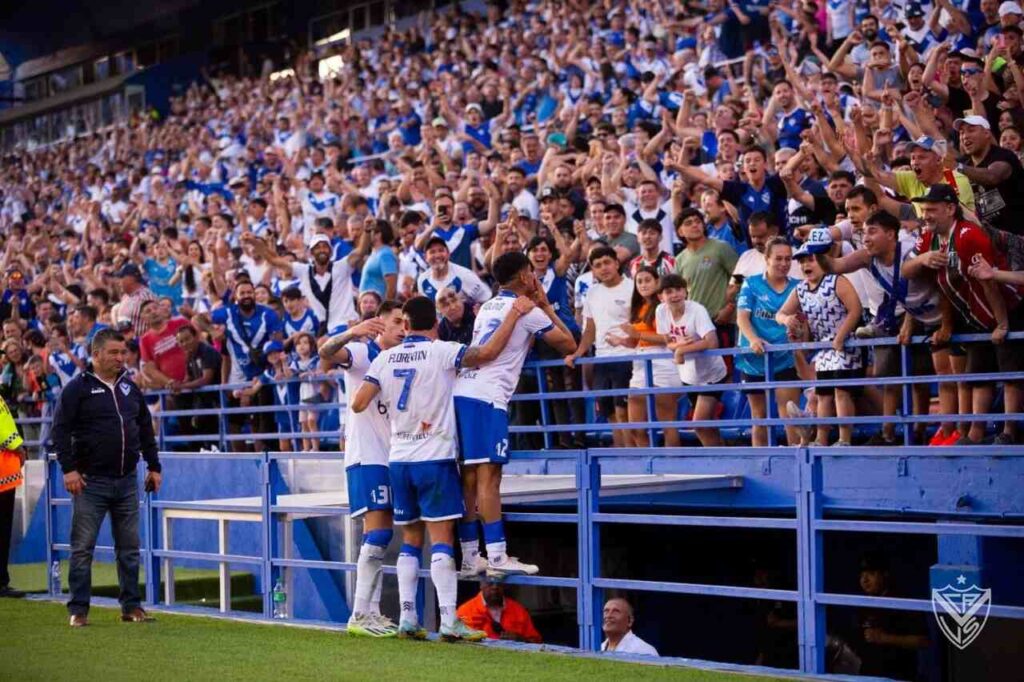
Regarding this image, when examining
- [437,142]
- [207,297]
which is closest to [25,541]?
[207,297]

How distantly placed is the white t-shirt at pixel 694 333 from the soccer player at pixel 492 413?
196 cm

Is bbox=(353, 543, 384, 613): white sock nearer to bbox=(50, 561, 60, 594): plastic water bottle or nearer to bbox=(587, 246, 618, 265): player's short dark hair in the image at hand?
bbox=(587, 246, 618, 265): player's short dark hair

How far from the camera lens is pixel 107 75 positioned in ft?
143

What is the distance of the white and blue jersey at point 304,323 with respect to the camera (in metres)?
15.4

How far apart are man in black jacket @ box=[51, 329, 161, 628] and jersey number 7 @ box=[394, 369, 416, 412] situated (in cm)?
259

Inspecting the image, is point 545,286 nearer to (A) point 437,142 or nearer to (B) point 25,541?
(A) point 437,142

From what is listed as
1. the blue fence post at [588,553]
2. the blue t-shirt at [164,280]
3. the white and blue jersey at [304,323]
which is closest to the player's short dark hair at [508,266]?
the blue fence post at [588,553]

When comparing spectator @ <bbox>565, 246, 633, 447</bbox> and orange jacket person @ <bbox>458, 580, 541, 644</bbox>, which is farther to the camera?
spectator @ <bbox>565, 246, 633, 447</bbox>

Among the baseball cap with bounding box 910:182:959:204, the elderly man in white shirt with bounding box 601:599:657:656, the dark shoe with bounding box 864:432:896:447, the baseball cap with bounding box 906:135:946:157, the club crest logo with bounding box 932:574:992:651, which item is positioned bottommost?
the elderly man in white shirt with bounding box 601:599:657:656

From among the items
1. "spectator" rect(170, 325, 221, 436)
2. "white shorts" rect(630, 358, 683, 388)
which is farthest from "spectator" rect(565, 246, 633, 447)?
"spectator" rect(170, 325, 221, 436)

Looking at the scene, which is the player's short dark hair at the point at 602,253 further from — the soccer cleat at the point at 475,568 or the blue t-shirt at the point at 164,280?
the blue t-shirt at the point at 164,280

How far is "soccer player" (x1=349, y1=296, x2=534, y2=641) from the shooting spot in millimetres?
9336

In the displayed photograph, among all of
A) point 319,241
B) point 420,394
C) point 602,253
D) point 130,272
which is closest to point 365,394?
point 420,394

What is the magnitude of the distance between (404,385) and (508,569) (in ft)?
4.36
